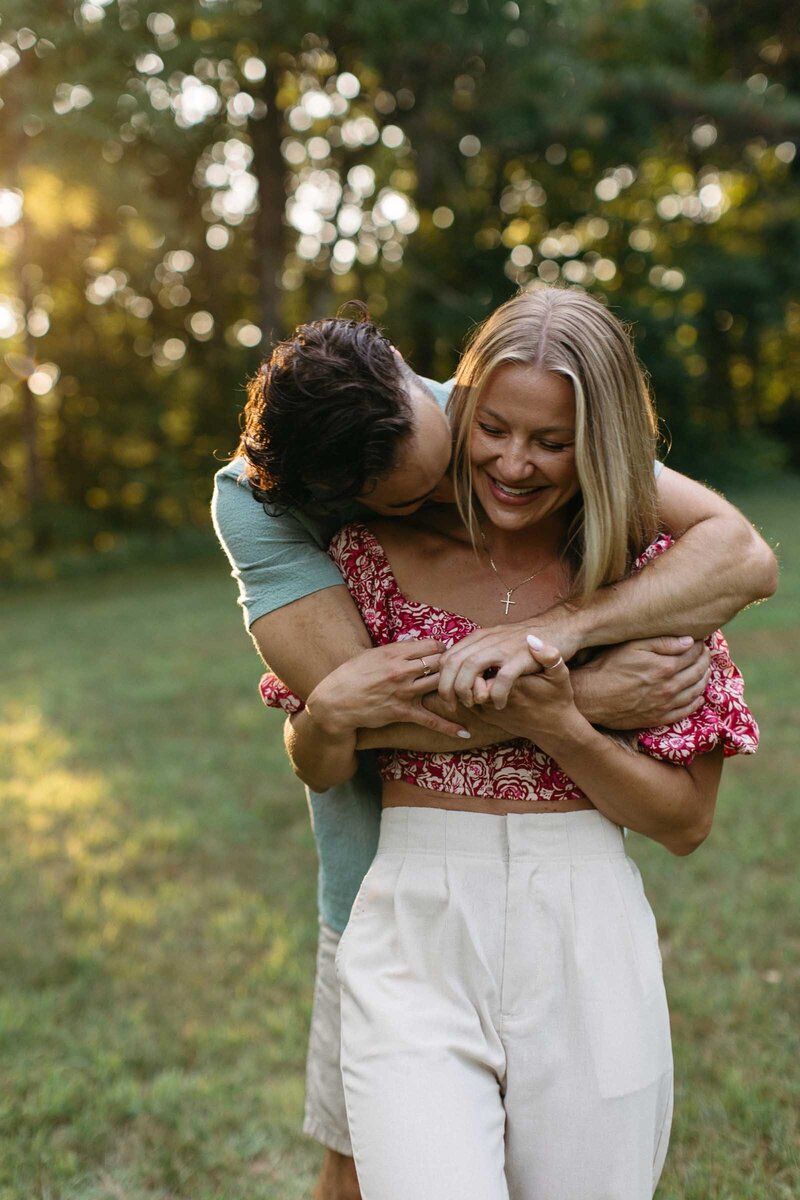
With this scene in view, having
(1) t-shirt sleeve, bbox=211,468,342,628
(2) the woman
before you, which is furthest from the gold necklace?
(1) t-shirt sleeve, bbox=211,468,342,628

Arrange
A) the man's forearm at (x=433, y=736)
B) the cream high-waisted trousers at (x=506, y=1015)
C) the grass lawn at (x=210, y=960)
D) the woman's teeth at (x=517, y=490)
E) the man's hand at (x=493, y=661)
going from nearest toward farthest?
1. the cream high-waisted trousers at (x=506, y=1015)
2. the man's hand at (x=493, y=661)
3. the man's forearm at (x=433, y=736)
4. the woman's teeth at (x=517, y=490)
5. the grass lawn at (x=210, y=960)

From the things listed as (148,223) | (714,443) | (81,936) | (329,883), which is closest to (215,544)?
(148,223)

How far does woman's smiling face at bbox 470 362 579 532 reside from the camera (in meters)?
2.30

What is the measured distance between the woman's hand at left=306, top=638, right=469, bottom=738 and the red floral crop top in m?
0.11

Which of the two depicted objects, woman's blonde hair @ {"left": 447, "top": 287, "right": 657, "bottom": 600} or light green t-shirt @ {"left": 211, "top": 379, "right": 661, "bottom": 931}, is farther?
light green t-shirt @ {"left": 211, "top": 379, "right": 661, "bottom": 931}

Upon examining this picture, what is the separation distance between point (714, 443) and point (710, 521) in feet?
83.5

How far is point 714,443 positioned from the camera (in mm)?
26812

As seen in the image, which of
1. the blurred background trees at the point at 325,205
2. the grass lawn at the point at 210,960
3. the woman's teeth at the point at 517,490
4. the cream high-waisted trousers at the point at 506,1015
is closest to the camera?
the cream high-waisted trousers at the point at 506,1015

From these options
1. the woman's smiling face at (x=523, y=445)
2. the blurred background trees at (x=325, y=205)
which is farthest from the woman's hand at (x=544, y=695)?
the blurred background trees at (x=325, y=205)

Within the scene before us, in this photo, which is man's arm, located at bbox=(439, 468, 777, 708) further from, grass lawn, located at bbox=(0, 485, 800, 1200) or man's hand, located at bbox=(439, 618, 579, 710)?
grass lawn, located at bbox=(0, 485, 800, 1200)

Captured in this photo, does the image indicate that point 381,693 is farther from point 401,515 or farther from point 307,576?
point 401,515

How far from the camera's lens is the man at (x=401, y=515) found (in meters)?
2.29

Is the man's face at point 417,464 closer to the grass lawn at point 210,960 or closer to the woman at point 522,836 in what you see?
the woman at point 522,836

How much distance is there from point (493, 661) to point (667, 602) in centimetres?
41
